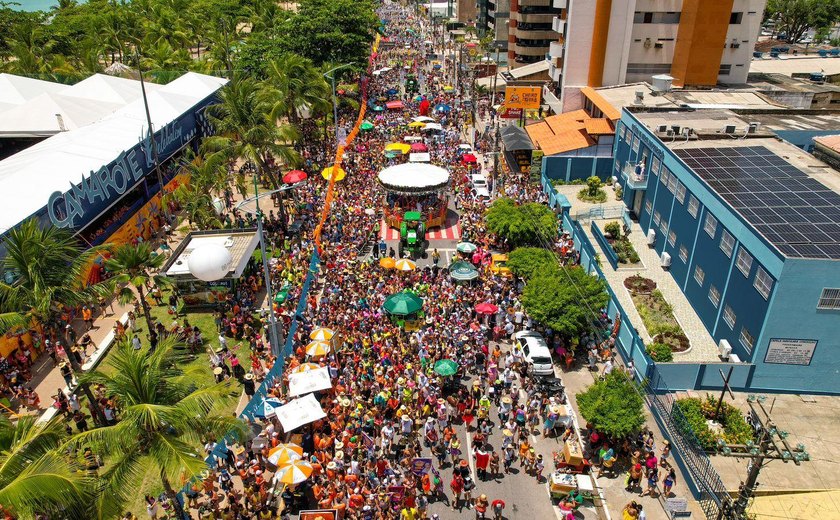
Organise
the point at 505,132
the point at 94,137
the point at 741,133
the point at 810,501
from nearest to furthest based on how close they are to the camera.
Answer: the point at 810,501 → the point at 741,133 → the point at 94,137 → the point at 505,132

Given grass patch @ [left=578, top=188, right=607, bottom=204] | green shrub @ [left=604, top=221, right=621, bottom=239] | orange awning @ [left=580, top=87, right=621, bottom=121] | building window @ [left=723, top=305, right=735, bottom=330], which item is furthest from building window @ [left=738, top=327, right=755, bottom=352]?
orange awning @ [left=580, top=87, right=621, bottom=121]

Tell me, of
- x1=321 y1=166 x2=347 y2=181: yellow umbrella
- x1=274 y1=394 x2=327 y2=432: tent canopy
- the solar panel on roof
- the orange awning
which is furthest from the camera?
x1=321 y1=166 x2=347 y2=181: yellow umbrella

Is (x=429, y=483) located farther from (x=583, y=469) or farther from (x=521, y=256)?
(x=521, y=256)

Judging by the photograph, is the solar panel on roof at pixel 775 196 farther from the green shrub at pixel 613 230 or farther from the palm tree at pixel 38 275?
the palm tree at pixel 38 275

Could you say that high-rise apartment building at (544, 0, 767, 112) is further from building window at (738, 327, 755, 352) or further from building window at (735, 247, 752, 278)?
building window at (738, 327, 755, 352)

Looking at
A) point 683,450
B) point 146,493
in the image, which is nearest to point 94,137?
point 146,493

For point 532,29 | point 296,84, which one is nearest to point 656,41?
point 532,29
